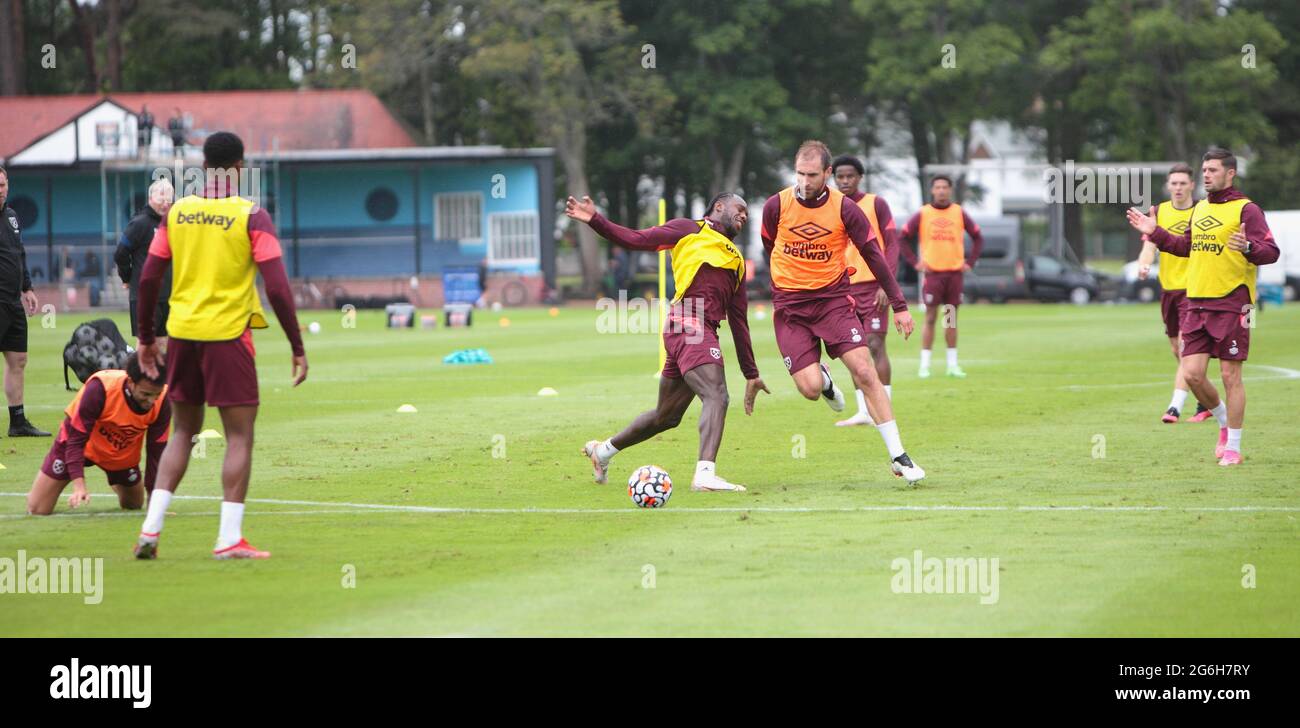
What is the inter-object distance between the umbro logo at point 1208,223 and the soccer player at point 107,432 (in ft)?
25.2

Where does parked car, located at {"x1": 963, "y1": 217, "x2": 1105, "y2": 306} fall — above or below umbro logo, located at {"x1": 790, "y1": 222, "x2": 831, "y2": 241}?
below

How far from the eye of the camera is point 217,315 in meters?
8.64

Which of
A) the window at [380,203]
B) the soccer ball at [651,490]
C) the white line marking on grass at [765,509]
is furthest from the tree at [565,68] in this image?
the soccer ball at [651,490]

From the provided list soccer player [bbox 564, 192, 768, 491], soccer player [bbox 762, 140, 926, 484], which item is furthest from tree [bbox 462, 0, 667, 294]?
soccer player [bbox 564, 192, 768, 491]

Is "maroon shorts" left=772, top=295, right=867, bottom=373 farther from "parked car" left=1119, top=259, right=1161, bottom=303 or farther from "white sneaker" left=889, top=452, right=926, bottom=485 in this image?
"parked car" left=1119, top=259, right=1161, bottom=303

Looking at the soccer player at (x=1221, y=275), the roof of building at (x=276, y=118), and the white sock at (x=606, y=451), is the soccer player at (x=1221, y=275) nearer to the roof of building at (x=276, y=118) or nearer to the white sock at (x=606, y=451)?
the white sock at (x=606, y=451)

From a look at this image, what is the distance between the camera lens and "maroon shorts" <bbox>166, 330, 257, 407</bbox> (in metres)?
8.62

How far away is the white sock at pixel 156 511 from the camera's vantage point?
28.2 ft

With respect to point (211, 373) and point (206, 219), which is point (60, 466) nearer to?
point (211, 373)

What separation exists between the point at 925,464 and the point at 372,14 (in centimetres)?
4776

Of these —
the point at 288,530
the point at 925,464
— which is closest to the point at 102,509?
the point at 288,530

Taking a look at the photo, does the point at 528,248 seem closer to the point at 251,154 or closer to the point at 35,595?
the point at 251,154

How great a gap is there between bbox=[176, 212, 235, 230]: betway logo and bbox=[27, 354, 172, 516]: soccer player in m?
1.31

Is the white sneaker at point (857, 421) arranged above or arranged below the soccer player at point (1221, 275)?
below
